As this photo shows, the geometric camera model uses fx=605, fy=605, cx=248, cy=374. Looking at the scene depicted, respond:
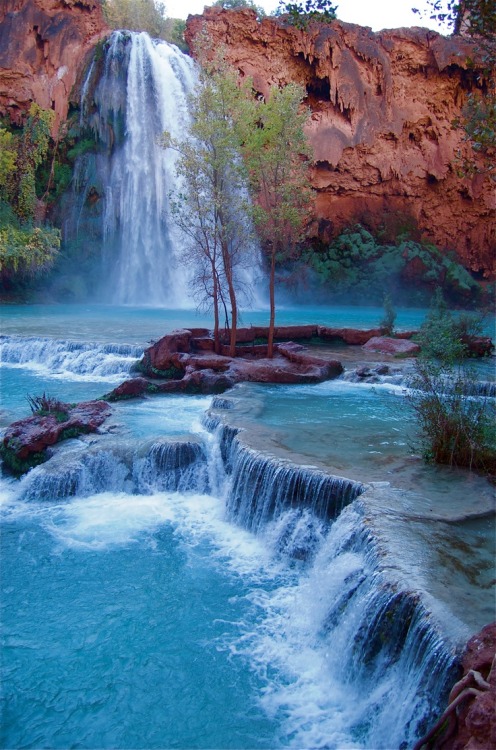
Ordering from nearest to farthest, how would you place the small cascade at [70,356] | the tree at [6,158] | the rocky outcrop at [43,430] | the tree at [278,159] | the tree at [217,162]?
the rocky outcrop at [43,430]
the tree at [217,162]
the tree at [278,159]
the small cascade at [70,356]
the tree at [6,158]

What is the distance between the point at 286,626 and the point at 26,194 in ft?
87.9

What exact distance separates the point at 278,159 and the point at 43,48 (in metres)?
21.4

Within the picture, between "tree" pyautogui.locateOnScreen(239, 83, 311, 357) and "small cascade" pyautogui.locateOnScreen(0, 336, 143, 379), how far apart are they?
189 inches

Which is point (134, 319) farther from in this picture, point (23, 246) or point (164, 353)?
point (164, 353)

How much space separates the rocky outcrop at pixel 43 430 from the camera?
8922 mm

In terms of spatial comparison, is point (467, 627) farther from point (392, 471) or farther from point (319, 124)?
point (319, 124)

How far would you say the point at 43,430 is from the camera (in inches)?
367

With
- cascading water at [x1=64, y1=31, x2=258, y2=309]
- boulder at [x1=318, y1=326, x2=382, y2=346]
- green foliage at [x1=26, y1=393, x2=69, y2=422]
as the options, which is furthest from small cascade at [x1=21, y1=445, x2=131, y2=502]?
cascading water at [x1=64, y1=31, x2=258, y2=309]

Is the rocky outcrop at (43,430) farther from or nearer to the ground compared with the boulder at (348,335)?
nearer to the ground

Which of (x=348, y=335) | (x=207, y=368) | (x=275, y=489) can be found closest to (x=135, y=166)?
(x=348, y=335)

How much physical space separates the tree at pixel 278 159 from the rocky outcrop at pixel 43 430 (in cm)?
572

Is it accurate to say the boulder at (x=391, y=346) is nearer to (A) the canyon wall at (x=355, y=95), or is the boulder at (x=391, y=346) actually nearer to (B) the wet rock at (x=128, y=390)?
(B) the wet rock at (x=128, y=390)

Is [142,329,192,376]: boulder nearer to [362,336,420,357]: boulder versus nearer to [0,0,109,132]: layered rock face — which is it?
[362,336,420,357]: boulder

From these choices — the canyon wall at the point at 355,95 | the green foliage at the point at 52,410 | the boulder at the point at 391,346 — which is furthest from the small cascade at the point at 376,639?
the canyon wall at the point at 355,95
